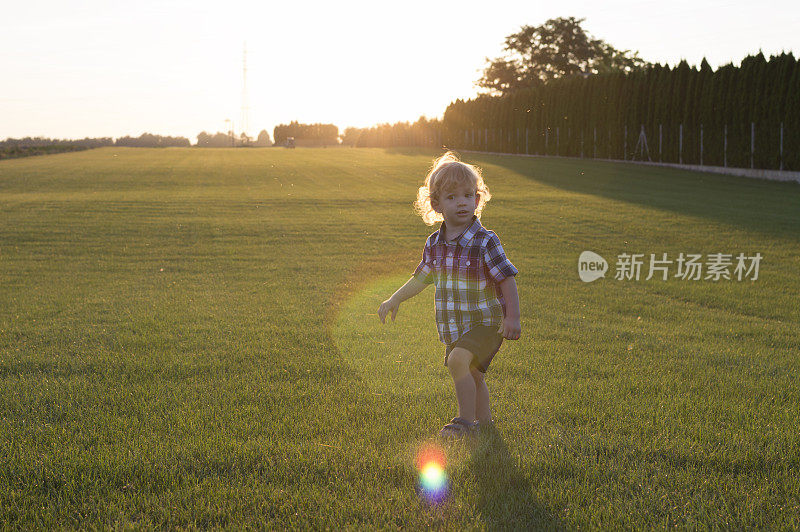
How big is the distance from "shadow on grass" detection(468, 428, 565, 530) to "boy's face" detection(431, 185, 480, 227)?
4.09 feet

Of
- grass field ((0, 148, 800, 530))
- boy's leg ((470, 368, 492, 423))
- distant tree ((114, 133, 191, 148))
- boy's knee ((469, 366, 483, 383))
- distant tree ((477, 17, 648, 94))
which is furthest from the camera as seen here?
distant tree ((114, 133, 191, 148))

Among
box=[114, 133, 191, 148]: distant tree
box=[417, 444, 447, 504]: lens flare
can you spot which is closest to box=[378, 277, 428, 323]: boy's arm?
box=[417, 444, 447, 504]: lens flare

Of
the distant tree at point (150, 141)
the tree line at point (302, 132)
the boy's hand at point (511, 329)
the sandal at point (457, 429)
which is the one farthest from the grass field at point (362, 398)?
the tree line at point (302, 132)

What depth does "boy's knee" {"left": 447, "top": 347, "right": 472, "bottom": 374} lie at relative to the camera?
3.69 m

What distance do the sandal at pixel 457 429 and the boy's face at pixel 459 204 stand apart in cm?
112

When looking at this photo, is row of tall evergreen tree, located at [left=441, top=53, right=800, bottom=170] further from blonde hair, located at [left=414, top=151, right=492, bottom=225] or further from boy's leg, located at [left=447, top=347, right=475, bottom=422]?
boy's leg, located at [left=447, top=347, right=475, bottom=422]

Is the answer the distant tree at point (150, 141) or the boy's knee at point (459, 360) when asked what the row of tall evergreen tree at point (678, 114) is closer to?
the boy's knee at point (459, 360)

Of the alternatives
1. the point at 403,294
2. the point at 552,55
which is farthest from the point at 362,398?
the point at 552,55

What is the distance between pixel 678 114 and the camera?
Result: 1270 inches

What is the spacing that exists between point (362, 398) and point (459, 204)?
5.03 feet

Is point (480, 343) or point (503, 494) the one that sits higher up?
point (480, 343)

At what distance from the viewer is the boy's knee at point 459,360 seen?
3.69m

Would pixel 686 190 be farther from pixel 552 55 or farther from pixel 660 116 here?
pixel 552 55

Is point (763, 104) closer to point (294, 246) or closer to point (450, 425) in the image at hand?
point (294, 246)
